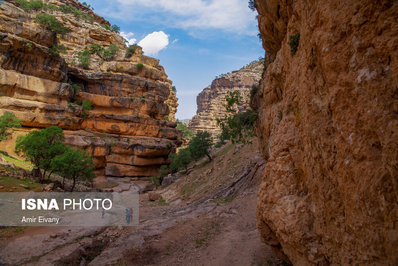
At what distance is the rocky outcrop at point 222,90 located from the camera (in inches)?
4262

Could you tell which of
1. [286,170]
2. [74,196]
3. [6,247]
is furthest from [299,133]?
[74,196]

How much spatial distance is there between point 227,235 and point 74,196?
67.6 feet

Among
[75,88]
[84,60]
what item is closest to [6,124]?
[75,88]

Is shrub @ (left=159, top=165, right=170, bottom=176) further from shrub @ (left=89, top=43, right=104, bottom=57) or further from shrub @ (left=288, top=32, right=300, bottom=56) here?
shrub @ (left=288, top=32, right=300, bottom=56)

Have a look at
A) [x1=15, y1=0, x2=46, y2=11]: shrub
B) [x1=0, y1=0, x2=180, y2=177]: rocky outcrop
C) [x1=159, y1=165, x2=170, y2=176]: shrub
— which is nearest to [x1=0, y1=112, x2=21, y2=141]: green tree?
[x1=0, y1=0, x2=180, y2=177]: rocky outcrop

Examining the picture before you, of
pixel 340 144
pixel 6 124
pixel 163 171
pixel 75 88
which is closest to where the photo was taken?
pixel 340 144

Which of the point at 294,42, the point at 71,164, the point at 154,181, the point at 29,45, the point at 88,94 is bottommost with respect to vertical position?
the point at 154,181

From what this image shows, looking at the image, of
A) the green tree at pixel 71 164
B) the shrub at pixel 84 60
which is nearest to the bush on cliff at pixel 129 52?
the shrub at pixel 84 60

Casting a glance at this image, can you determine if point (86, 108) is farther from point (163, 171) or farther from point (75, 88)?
point (163, 171)

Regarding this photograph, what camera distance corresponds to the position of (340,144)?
3682 millimetres

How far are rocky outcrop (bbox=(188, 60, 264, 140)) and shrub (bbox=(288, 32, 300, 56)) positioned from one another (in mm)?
93064

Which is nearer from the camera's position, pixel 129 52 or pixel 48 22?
pixel 48 22

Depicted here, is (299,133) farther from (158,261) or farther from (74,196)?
(74,196)

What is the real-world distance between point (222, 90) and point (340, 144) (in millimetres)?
123882
